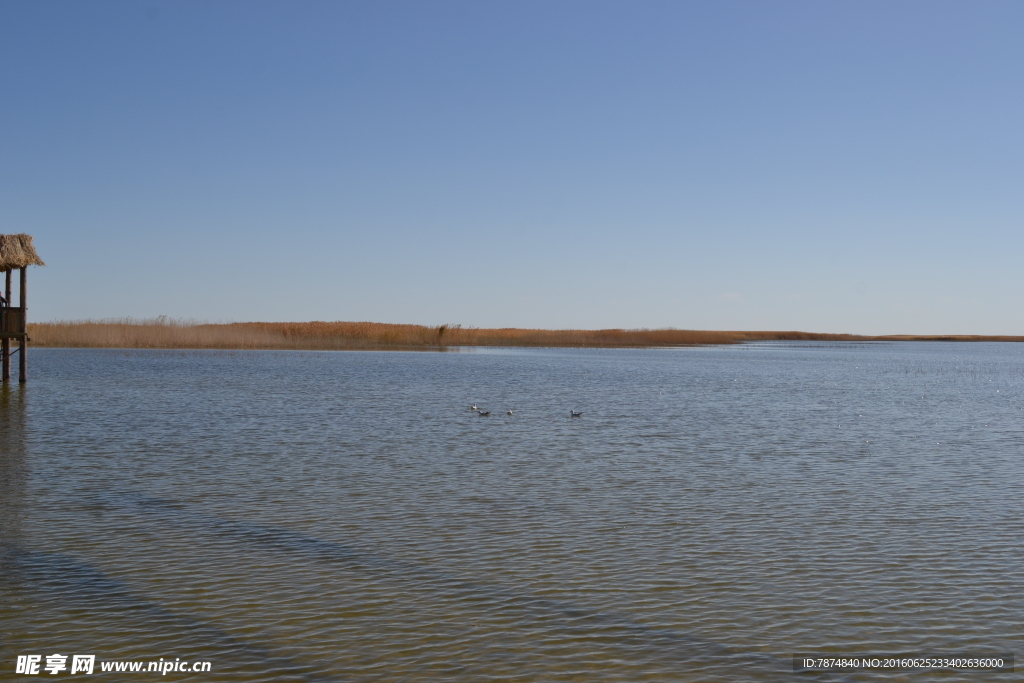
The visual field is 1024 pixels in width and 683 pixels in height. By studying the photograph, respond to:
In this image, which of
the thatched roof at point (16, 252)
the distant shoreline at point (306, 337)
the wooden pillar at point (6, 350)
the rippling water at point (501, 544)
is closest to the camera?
the rippling water at point (501, 544)

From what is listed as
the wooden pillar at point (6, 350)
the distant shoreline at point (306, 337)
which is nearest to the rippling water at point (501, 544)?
the wooden pillar at point (6, 350)

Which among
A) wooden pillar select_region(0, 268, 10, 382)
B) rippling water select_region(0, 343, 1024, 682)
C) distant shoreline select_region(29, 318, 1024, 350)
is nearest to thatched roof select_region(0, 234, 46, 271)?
wooden pillar select_region(0, 268, 10, 382)

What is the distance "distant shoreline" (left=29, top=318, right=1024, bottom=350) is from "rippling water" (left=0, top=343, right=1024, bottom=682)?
3385 centimetres

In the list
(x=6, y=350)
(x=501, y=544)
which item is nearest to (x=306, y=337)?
(x=6, y=350)

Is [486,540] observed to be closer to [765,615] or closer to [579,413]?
[765,615]

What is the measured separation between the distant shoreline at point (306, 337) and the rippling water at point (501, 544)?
33.9 m

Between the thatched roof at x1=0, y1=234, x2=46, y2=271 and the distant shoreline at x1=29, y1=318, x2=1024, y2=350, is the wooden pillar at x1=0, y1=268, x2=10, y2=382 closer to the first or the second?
the thatched roof at x1=0, y1=234, x2=46, y2=271

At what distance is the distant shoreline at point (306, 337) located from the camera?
48.9 meters

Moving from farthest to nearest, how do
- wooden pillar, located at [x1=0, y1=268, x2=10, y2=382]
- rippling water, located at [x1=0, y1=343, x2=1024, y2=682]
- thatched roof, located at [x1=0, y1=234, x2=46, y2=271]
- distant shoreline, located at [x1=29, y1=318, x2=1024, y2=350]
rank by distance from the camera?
distant shoreline, located at [x1=29, y1=318, x2=1024, y2=350] → wooden pillar, located at [x1=0, y1=268, x2=10, y2=382] → thatched roof, located at [x1=0, y1=234, x2=46, y2=271] → rippling water, located at [x1=0, y1=343, x2=1024, y2=682]

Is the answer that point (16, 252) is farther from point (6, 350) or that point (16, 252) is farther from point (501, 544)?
point (501, 544)

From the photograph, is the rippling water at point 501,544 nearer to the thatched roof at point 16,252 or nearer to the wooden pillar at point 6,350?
the thatched roof at point 16,252

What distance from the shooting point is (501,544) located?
7.54 metres

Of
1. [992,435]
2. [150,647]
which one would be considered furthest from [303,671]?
[992,435]

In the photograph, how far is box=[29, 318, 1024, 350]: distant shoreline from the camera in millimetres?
48938
